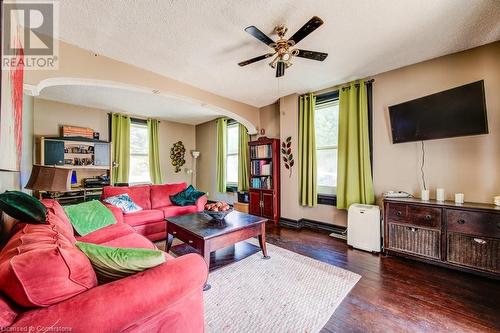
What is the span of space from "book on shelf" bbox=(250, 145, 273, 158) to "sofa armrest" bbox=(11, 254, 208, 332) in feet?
11.0

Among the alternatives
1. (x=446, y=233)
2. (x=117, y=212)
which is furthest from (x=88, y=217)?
(x=446, y=233)

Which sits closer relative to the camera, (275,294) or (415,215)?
(275,294)

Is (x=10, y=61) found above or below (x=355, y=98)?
below

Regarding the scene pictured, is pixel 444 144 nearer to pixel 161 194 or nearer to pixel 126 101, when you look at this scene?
pixel 161 194

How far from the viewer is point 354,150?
10.8 ft

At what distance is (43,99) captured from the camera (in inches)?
160

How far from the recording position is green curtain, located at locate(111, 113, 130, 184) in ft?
16.0

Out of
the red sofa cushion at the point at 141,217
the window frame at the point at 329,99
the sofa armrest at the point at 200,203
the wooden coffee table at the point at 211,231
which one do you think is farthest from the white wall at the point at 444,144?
the red sofa cushion at the point at 141,217

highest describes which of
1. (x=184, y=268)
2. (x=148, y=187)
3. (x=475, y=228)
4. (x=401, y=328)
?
(x=148, y=187)

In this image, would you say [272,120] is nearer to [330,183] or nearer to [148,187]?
[330,183]

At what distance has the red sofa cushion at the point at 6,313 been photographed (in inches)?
25.3

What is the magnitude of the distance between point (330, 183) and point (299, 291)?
2301 millimetres

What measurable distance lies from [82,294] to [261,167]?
12.3 ft

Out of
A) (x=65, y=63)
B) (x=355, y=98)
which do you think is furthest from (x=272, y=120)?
(x=65, y=63)
